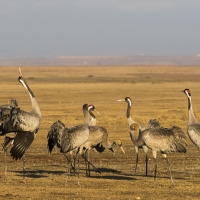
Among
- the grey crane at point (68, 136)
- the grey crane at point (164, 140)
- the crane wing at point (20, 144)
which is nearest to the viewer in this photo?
the crane wing at point (20, 144)

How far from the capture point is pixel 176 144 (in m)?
12.4

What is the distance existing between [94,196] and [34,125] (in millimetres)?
2423

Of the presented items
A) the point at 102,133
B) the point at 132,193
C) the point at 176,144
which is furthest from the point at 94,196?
the point at 102,133

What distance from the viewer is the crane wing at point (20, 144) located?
12.1 metres

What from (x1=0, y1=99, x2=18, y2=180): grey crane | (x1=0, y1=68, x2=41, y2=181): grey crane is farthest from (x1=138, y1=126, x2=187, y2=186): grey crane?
(x1=0, y1=99, x2=18, y2=180): grey crane

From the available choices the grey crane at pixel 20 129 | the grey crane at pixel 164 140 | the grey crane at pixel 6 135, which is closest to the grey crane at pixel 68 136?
the grey crane at pixel 20 129

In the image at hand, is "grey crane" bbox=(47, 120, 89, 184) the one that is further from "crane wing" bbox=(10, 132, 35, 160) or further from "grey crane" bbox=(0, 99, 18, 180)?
"grey crane" bbox=(0, 99, 18, 180)

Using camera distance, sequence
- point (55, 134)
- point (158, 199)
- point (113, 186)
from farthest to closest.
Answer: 1. point (55, 134)
2. point (113, 186)
3. point (158, 199)

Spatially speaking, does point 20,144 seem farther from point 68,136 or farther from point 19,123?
point 68,136

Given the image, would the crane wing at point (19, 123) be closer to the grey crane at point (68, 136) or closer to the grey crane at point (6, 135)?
the grey crane at point (68, 136)

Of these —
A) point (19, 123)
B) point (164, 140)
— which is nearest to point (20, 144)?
point (19, 123)

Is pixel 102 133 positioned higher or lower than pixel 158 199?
higher

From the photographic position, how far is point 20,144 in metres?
12.2

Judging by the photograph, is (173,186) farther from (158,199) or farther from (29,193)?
(29,193)
